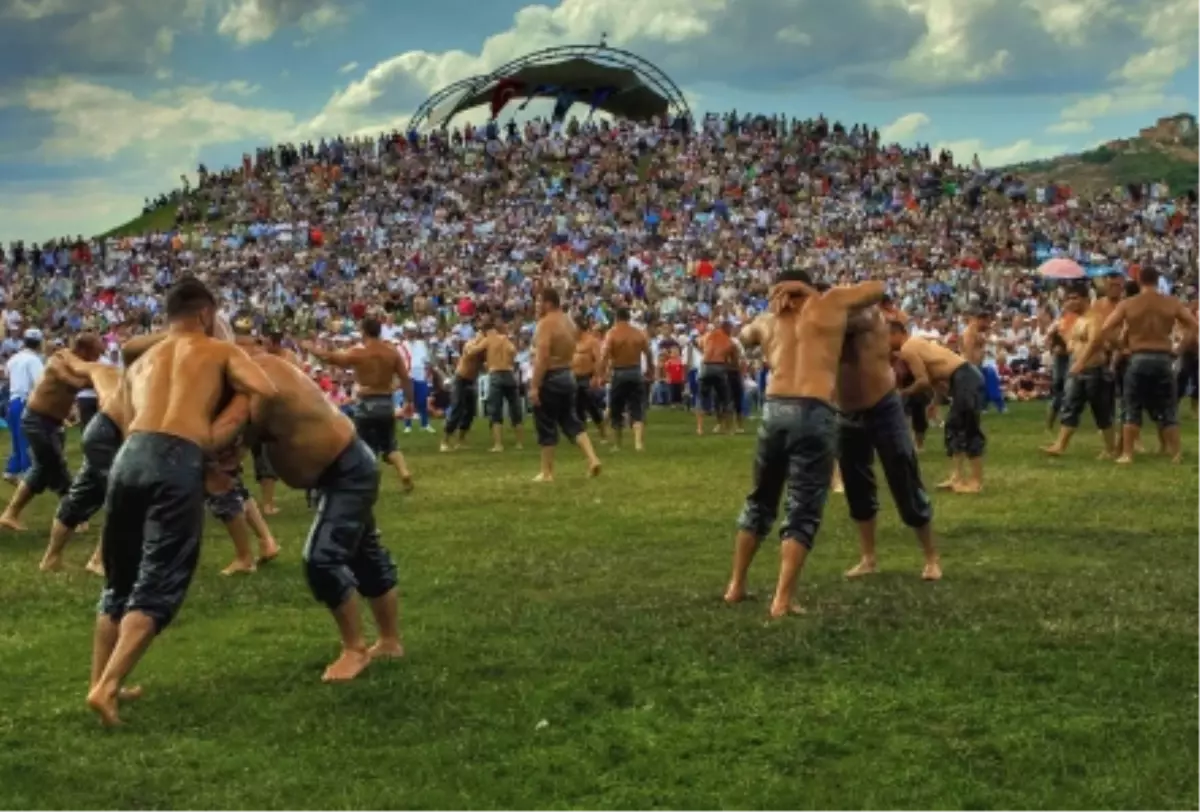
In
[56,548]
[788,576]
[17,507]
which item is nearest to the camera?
[788,576]

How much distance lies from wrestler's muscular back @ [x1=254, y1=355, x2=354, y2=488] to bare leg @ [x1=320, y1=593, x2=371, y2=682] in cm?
60

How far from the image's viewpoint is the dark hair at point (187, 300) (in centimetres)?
631

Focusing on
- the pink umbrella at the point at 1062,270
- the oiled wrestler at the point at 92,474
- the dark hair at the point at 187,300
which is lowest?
the oiled wrestler at the point at 92,474

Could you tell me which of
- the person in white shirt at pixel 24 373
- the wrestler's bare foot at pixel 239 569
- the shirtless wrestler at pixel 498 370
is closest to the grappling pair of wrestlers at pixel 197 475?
the wrestler's bare foot at pixel 239 569

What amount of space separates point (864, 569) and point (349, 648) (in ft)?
11.5

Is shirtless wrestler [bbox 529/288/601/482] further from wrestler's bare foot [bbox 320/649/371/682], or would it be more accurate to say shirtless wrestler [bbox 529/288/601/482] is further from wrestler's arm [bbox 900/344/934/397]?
wrestler's bare foot [bbox 320/649/371/682]

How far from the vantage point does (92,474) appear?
9711 millimetres

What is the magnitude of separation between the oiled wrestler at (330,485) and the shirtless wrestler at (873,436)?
10.3ft

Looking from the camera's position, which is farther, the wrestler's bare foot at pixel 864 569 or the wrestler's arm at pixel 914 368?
A: the wrestler's arm at pixel 914 368

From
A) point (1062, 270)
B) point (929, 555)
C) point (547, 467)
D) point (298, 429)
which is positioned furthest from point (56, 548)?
point (1062, 270)

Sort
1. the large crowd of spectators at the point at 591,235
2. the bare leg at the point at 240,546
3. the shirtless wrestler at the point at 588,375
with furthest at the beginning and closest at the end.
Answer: the large crowd of spectators at the point at 591,235, the shirtless wrestler at the point at 588,375, the bare leg at the point at 240,546

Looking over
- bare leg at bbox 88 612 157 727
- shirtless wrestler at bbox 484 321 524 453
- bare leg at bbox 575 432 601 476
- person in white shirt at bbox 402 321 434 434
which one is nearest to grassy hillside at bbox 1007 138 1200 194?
person in white shirt at bbox 402 321 434 434

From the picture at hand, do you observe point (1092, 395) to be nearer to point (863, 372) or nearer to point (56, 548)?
point (863, 372)

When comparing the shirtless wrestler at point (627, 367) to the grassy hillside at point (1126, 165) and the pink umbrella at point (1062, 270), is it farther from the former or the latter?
the grassy hillside at point (1126, 165)
